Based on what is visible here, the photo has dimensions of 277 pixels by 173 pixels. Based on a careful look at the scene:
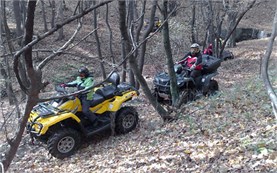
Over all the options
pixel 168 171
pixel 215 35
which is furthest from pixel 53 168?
pixel 215 35

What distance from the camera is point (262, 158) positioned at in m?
4.13

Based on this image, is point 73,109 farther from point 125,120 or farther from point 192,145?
point 192,145

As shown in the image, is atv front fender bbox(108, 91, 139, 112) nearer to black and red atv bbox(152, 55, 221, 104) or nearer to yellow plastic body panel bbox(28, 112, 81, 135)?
yellow plastic body panel bbox(28, 112, 81, 135)

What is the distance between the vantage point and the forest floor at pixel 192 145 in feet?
14.6

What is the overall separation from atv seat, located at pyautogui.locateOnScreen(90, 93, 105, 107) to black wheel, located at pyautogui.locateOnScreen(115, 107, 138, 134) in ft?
1.64

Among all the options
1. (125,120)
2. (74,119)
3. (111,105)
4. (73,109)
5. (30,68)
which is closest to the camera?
(30,68)

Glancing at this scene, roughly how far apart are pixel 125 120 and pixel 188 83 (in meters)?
2.34

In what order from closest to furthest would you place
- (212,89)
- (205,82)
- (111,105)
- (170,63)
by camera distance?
(111,105), (170,63), (205,82), (212,89)

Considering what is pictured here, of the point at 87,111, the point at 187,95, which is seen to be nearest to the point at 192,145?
the point at 87,111

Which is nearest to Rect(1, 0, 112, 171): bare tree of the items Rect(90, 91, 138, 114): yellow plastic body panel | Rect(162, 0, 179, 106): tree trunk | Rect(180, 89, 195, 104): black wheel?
Rect(90, 91, 138, 114): yellow plastic body panel

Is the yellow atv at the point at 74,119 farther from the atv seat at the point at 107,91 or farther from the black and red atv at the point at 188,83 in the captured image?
the black and red atv at the point at 188,83

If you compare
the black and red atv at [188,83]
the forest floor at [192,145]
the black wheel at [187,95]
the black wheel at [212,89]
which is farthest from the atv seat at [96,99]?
the black wheel at [212,89]

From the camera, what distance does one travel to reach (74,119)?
21.0ft

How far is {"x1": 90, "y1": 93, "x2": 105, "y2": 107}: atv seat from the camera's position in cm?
678
